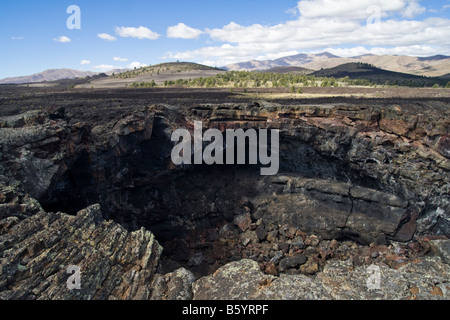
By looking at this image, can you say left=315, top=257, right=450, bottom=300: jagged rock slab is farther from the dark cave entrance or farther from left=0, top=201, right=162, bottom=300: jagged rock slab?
left=0, top=201, right=162, bottom=300: jagged rock slab

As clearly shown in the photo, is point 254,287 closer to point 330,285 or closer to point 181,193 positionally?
point 330,285

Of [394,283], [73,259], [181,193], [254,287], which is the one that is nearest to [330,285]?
[394,283]

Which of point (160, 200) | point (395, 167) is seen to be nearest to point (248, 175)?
point (160, 200)

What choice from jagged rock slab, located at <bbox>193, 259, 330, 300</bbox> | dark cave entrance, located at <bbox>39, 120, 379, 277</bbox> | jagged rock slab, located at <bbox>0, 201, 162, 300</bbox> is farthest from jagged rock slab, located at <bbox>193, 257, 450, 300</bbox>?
dark cave entrance, located at <bbox>39, 120, 379, 277</bbox>

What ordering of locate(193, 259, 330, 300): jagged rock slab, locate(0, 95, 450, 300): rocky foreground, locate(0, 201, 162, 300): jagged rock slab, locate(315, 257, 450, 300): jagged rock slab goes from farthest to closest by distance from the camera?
locate(315, 257, 450, 300): jagged rock slab → locate(0, 95, 450, 300): rocky foreground → locate(193, 259, 330, 300): jagged rock slab → locate(0, 201, 162, 300): jagged rock slab

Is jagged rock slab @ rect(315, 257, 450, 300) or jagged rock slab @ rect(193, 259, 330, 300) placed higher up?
jagged rock slab @ rect(193, 259, 330, 300)

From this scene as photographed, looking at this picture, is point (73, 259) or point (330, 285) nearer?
point (73, 259)

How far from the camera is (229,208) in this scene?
18047 mm

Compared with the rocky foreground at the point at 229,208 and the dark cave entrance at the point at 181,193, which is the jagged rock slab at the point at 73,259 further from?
the dark cave entrance at the point at 181,193

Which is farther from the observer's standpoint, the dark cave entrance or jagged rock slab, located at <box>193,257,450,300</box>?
the dark cave entrance

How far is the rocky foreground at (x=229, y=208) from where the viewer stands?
27.1 feet

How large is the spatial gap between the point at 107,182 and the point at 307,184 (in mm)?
11832

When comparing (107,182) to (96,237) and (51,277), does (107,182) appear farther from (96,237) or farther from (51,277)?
(51,277)

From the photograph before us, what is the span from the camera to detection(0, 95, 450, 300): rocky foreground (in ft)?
27.1
